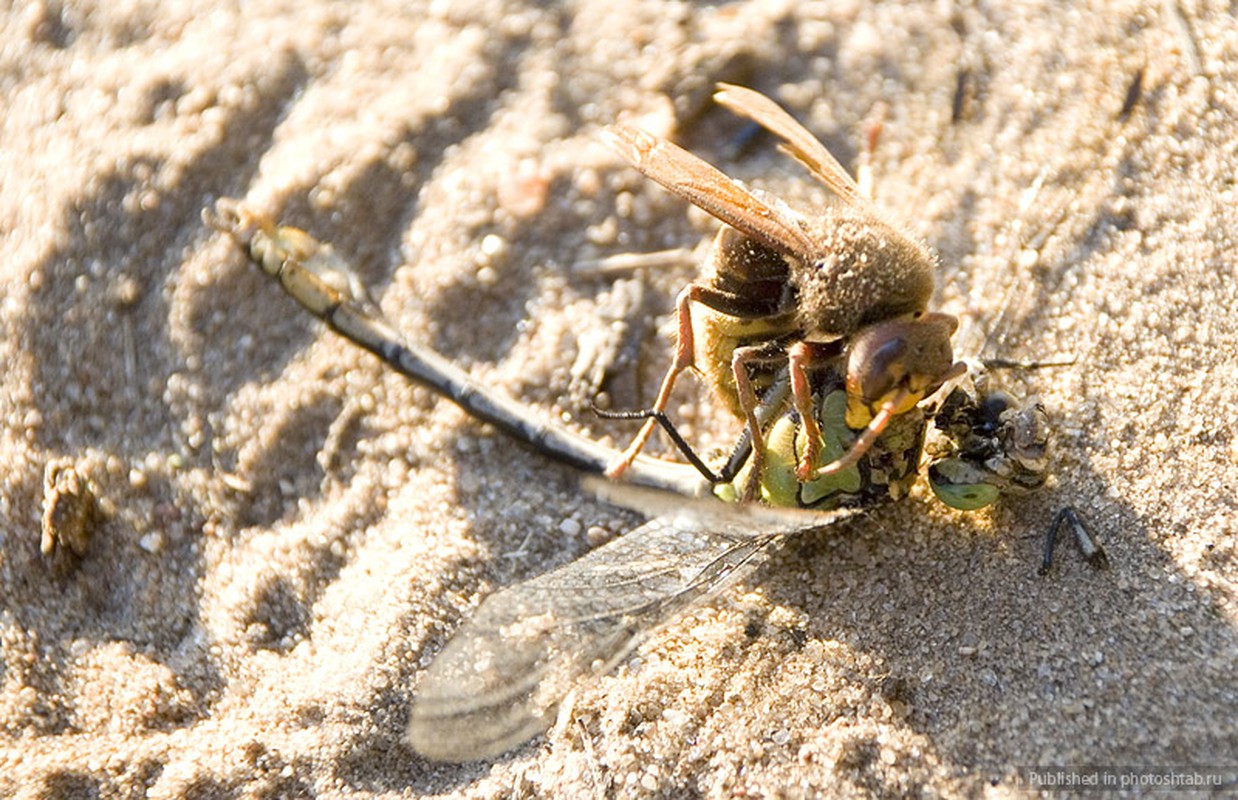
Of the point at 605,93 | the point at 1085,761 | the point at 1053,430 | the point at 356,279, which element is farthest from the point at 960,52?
the point at 1085,761

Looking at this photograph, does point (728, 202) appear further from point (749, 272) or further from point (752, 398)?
point (752, 398)

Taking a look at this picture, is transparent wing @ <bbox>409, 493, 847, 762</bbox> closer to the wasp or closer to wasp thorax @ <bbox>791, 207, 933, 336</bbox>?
the wasp

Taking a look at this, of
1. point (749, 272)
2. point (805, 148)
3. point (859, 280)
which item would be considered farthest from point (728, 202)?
point (805, 148)

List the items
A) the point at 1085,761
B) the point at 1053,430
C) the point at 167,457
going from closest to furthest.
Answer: the point at 1085,761 → the point at 1053,430 → the point at 167,457

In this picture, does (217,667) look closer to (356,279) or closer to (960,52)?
(356,279)

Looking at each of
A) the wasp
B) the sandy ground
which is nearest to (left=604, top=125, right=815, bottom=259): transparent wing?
the wasp

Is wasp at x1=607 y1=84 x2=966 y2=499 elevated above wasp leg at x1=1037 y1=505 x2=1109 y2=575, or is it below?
above
